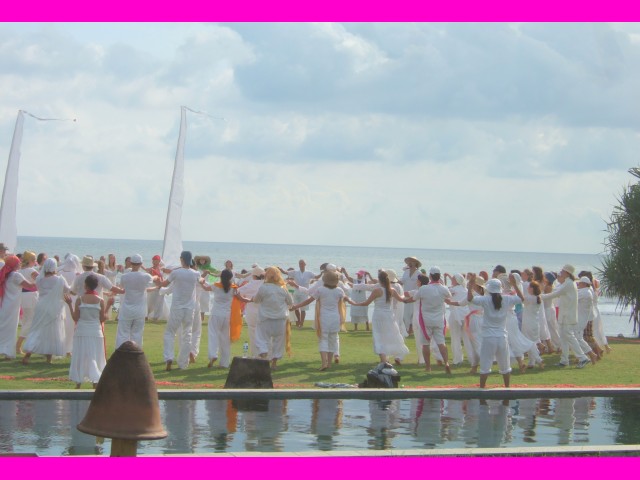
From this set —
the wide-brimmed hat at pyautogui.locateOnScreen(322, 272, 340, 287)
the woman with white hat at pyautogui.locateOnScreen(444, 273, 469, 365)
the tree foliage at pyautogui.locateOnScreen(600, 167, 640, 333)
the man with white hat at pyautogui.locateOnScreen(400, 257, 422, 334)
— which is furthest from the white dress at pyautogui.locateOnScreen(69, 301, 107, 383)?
the tree foliage at pyautogui.locateOnScreen(600, 167, 640, 333)

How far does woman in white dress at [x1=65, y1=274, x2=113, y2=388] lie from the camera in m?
15.6

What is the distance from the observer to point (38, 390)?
1407 centimetres

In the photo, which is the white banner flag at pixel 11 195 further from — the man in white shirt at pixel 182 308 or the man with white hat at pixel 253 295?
the man in white shirt at pixel 182 308

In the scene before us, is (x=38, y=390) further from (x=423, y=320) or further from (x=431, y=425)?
(x=423, y=320)

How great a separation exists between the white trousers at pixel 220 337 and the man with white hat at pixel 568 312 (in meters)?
5.99

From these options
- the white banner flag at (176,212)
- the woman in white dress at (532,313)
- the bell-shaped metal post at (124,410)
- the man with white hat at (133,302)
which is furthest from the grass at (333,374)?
the white banner flag at (176,212)

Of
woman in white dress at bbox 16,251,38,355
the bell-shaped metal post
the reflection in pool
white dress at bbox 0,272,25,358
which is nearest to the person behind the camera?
the bell-shaped metal post

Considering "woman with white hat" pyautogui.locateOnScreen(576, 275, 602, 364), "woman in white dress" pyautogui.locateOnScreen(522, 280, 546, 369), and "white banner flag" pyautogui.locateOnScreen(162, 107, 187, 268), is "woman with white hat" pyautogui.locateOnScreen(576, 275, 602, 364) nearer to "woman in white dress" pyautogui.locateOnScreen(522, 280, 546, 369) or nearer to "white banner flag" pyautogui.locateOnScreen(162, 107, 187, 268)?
"woman in white dress" pyautogui.locateOnScreen(522, 280, 546, 369)

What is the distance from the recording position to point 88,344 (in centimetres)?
1573

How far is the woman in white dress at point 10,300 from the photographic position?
18906mm

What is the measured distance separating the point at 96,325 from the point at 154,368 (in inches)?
97.3

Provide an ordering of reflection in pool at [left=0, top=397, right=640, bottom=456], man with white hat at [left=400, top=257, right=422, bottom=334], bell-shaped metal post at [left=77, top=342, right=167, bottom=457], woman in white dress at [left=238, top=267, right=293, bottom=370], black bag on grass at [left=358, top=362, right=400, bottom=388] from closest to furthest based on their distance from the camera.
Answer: bell-shaped metal post at [left=77, top=342, right=167, bottom=457] < reflection in pool at [left=0, top=397, right=640, bottom=456] < black bag on grass at [left=358, top=362, right=400, bottom=388] < woman in white dress at [left=238, top=267, right=293, bottom=370] < man with white hat at [left=400, top=257, right=422, bottom=334]

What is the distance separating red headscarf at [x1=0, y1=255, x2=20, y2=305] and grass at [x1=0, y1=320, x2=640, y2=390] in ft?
4.68

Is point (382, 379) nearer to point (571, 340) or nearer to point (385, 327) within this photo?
point (385, 327)
